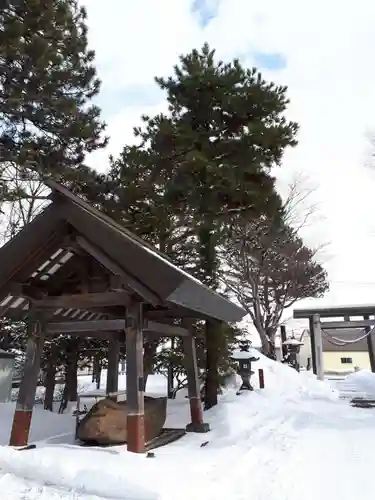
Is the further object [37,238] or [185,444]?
[185,444]

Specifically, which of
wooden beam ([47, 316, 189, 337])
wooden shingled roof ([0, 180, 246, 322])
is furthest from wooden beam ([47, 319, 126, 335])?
wooden shingled roof ([0, 180, 246, 322])

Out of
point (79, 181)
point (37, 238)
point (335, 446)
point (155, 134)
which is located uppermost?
point (155, 134)

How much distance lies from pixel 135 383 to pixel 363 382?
17.8 m

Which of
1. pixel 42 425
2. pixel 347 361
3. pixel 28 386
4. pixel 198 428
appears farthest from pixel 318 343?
pixel 347 361

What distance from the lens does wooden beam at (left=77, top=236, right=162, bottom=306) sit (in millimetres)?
5878

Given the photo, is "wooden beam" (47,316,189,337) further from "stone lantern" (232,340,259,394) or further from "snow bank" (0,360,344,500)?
"stone lantern" (232,340,259,394)

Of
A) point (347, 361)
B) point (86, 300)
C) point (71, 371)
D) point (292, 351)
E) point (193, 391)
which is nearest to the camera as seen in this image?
point (86, 300)

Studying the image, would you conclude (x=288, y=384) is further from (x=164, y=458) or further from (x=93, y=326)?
(x=93, y=326)

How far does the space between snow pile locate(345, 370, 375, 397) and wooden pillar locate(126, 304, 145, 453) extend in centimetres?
1396

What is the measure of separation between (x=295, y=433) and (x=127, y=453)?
3.77m

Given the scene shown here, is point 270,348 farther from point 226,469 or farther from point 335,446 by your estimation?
point 226,469

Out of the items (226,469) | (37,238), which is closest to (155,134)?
(37,238)

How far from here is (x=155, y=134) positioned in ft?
38.5

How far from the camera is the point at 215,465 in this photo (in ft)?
17.8
